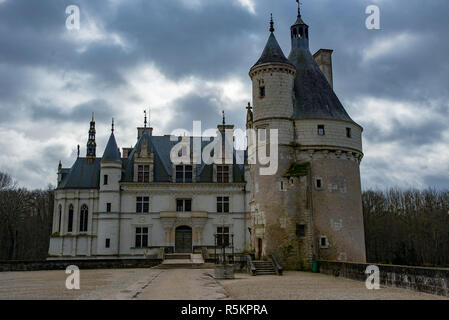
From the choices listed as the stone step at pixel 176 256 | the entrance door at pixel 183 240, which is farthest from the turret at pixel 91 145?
the stone step at pixel 176 256

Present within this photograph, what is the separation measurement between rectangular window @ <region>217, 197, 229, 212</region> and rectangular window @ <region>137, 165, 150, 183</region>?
6862 millimetres

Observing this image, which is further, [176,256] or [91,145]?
[91,145]

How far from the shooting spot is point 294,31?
114ft

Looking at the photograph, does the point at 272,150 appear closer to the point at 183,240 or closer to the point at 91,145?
the point at 183,240

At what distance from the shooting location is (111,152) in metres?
40.6

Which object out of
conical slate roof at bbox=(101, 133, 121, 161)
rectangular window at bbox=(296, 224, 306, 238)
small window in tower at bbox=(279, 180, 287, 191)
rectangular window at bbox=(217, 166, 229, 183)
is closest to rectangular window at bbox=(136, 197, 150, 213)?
conical slate roof at bbox=(101, 133, 121, 161)

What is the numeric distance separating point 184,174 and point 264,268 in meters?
17.3

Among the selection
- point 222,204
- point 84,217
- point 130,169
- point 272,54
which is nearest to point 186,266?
point 222,204

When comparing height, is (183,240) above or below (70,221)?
below

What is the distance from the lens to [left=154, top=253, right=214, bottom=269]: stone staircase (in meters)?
31.6

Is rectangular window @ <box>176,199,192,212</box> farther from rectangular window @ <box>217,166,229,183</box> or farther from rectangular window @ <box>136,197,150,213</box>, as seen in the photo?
rectangular window @ <box>217,166,229,183</box>

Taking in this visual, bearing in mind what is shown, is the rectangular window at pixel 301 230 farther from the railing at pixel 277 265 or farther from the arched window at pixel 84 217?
the arched window at pixel 84 217

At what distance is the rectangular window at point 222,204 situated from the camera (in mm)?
40625

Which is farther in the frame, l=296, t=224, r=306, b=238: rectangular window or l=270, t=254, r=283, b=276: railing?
l=296, t=224, r=306, b=238: rectangular window
